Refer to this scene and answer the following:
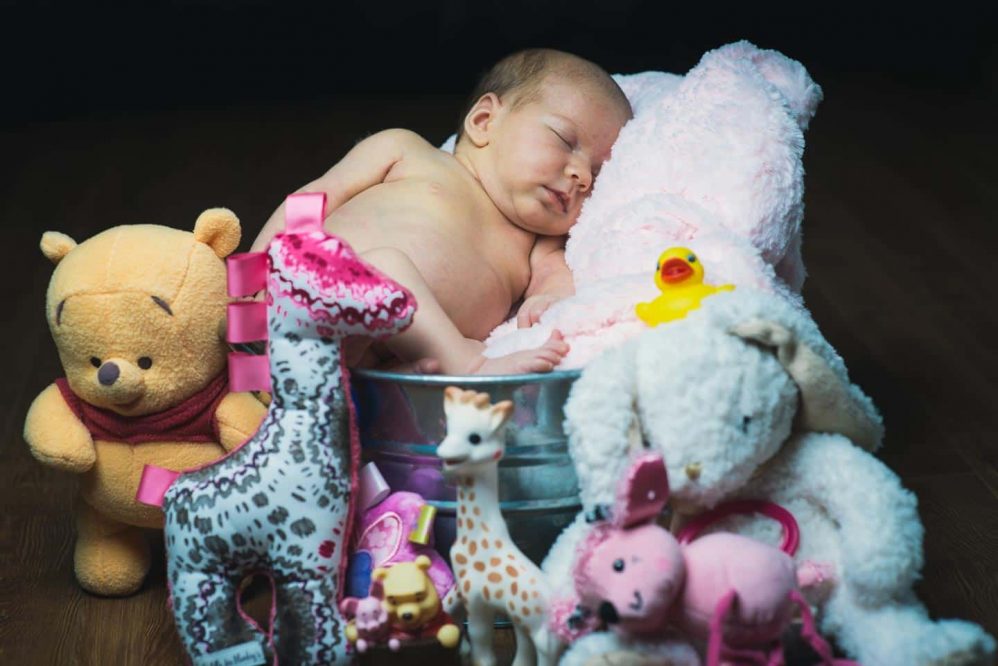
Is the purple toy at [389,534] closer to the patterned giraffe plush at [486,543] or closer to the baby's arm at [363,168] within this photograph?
the patterned giraffe plush at [486,543]

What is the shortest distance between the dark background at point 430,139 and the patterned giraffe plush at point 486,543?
0.53 feet

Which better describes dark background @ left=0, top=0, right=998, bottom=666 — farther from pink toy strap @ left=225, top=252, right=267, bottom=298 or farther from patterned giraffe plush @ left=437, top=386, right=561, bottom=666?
pink toy strap @ left=225, top=252, right=267, bottom=298

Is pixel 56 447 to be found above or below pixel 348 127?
above

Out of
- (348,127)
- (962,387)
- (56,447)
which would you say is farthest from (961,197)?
(56,447)

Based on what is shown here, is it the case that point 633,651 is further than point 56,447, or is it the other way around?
point 56,447

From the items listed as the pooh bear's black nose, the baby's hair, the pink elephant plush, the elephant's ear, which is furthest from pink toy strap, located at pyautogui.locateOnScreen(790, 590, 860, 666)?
the baby's hair

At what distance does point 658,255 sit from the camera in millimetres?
1219

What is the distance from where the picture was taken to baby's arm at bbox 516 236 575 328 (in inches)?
52.4

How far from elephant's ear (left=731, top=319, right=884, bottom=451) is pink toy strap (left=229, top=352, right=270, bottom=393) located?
1.24 feet

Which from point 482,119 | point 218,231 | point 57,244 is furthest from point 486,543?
point 482,119

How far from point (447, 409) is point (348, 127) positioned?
5.46 ft

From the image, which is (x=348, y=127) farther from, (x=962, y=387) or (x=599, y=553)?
(x=599, y=553)

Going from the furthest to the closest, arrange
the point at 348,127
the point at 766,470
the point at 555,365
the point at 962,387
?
the point at 348,127 → the point at 962,387 → the point at 555,365 → the point at 766,470

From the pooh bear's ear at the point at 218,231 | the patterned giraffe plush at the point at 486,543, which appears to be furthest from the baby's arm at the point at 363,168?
the patterned giraffe plush at the point at 486,543
